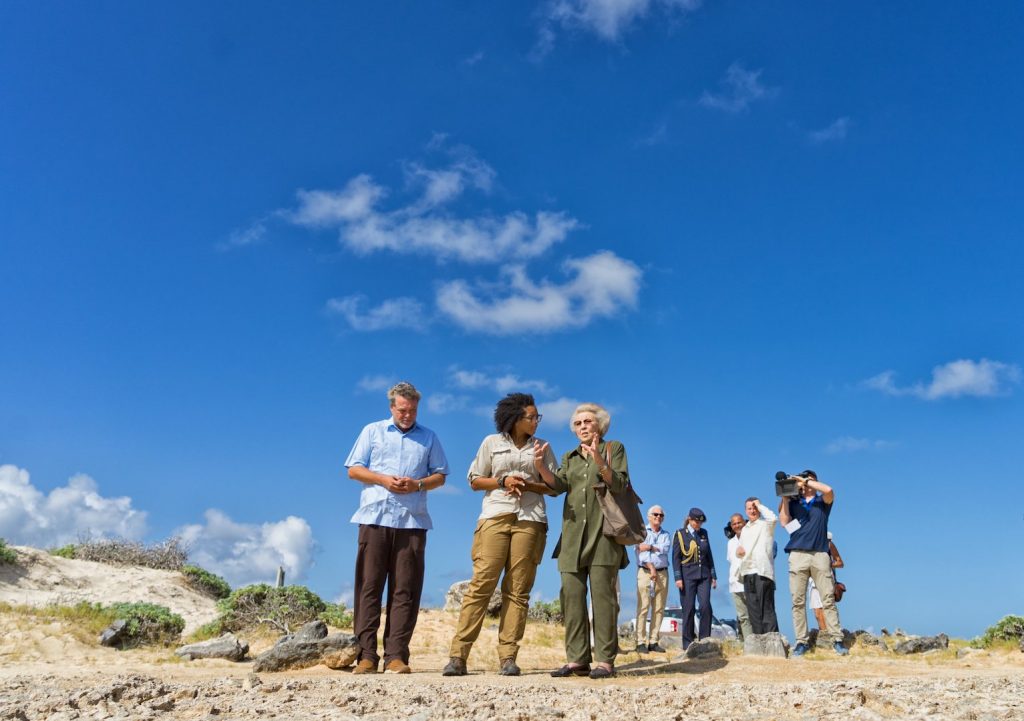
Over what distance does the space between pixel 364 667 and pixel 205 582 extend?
45.0 ft

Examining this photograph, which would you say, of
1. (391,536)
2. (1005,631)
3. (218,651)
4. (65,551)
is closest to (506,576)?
(391,536)

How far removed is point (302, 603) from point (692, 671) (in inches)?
371

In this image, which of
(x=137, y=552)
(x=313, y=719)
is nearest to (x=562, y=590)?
(x=313, y=719)

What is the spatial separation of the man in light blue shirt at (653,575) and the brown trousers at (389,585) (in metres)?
5.60

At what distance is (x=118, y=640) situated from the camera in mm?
11852

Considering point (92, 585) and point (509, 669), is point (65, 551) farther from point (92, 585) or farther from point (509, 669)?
point (509, 669)

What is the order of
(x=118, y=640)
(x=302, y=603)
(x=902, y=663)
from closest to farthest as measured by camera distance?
1. (x=902, y=663)
2. (x=118, y=640)
3. (x=302, y=603)

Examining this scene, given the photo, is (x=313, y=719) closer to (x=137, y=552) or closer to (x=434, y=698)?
(x=434, y=698)

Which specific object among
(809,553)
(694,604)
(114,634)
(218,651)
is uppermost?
(809,553)

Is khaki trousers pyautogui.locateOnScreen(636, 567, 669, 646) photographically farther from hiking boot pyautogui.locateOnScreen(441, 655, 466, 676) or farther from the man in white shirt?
hiking boot pyautogui.locateOnScreen(441, 655, 466, 676)

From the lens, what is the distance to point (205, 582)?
18797mm

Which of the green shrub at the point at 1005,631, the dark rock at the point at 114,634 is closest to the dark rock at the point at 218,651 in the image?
the dark rock at the point at 114,634

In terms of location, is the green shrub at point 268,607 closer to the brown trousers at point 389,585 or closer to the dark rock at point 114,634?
the dark rock at point 114,634

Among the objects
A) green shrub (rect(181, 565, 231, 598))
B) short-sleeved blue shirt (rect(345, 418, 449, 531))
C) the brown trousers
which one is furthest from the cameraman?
green shrub (rect(181, 565, 231, 598))
